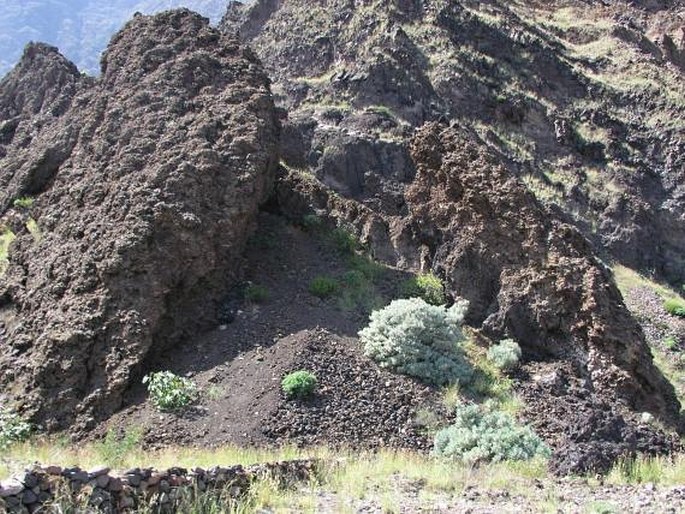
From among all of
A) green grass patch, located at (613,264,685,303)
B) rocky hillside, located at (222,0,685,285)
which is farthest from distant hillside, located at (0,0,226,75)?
green grass patch, located at (613,264,685,303)

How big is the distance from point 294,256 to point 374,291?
176 cm

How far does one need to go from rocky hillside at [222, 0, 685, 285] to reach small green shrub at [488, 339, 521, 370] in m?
14.5

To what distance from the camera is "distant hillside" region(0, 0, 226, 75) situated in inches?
4131

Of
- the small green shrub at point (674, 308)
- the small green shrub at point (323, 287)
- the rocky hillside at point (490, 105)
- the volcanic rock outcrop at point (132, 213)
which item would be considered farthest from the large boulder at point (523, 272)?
the small green shrub at point (674, 308)

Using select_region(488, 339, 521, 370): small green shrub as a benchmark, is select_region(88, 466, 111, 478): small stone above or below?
below

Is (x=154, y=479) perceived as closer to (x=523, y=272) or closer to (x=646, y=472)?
(x=646, y=472)

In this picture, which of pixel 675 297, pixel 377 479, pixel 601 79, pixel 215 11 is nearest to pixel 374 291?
pixel 377 479

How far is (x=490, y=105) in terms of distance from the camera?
36188 mm

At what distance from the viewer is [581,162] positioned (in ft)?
118

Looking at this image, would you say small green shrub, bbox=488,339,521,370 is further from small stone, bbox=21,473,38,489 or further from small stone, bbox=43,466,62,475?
small stone, bbox=21,473,38,489

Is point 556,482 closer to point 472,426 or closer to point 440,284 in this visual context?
point 472,426

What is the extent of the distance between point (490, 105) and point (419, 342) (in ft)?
85.3

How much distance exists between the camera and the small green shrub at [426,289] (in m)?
14.7

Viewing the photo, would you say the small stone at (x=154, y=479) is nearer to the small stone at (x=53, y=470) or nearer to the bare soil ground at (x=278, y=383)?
the small stone at (x=53, y=470)
